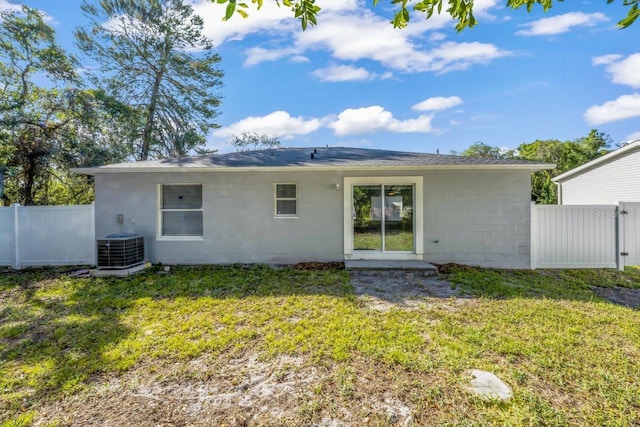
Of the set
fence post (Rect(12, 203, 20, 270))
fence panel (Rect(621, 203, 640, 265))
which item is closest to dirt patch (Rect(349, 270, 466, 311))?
fence panel (Rect(621, 203, 640, 265))

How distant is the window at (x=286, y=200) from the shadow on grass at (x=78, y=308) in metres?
1.56

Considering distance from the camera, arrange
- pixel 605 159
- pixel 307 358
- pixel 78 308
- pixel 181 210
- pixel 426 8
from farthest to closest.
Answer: pixel 605 159, pixel 181 210, pixel 78 308, pixel 307 358, pixel 426 8

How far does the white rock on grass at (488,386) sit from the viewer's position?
2.51 meters

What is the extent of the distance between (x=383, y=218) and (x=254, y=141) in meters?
15.8

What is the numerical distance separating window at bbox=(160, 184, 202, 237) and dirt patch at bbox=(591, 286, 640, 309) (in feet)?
29.0

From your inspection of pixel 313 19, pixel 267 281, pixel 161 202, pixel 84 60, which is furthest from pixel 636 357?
pixel 84 60

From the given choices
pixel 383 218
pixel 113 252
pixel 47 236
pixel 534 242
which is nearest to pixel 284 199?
pixel 383 218

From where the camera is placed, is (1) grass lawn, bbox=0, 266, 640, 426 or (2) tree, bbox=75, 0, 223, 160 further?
(2) tree, bbox=75, 0, 223, 160

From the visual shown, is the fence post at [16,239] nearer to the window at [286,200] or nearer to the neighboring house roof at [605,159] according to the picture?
the window at [286,200]

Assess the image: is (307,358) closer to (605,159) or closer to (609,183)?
(609,183)

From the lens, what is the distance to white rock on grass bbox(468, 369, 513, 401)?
2.51 metres

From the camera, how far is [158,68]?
50.2 feet

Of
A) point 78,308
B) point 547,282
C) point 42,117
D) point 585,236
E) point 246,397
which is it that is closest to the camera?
point 246,397

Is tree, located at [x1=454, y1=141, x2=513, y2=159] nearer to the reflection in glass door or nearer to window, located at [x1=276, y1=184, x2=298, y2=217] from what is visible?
the reflection in glass door
